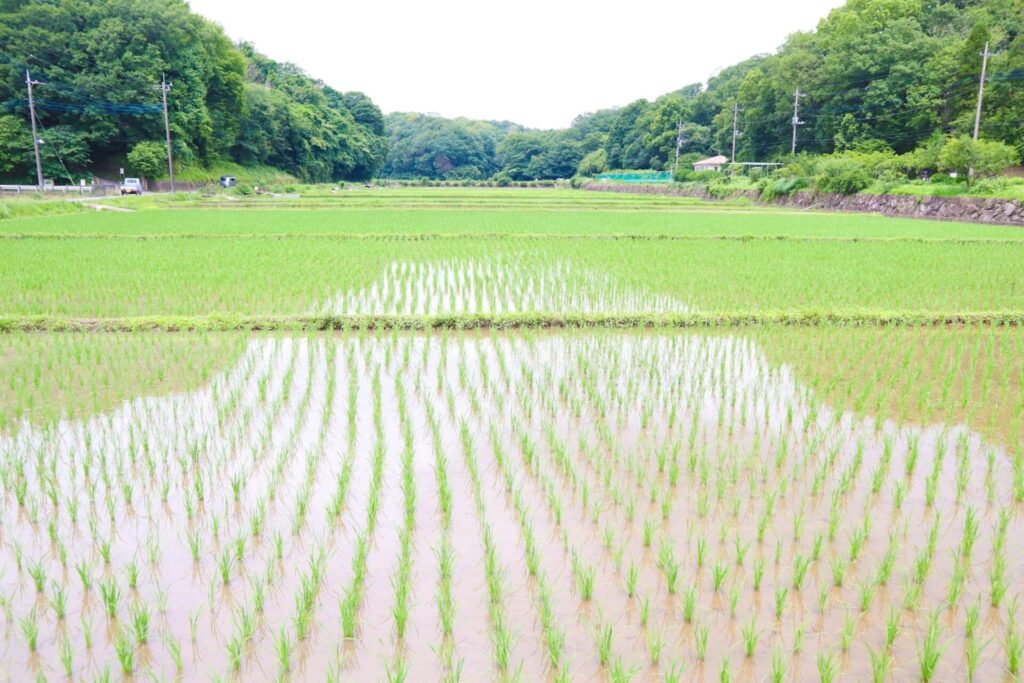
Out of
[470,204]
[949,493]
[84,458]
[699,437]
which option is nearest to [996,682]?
[949,493]

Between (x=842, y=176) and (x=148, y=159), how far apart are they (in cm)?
3302

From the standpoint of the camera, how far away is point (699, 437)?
446 centimetres

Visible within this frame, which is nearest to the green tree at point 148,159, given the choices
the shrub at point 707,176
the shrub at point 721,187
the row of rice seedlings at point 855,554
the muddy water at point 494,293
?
the shrub at point 721,187

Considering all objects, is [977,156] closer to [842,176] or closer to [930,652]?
[842,176]

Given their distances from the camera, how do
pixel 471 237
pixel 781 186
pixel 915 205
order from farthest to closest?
pixel 781 186
pixel 915 205
pixel 471 237

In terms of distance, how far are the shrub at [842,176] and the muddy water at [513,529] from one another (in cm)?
2491

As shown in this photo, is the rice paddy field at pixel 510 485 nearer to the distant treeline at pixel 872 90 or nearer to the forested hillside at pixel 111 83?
the distant treeline at pixel 872 90

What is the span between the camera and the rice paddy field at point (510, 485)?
96.9 inches

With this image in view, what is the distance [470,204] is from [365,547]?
27077mm

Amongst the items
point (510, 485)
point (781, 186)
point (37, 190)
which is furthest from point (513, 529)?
point (781, 186)

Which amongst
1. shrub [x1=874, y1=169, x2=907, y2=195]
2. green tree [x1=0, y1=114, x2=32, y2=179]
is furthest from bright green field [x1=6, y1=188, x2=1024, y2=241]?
green tree [x1=0, y1=114, x2=32, y2=179]

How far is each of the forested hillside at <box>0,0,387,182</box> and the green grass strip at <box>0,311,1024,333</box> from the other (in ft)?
112

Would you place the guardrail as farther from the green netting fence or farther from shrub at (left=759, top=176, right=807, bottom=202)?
the green netting fence

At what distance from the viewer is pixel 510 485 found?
3.70 metres
